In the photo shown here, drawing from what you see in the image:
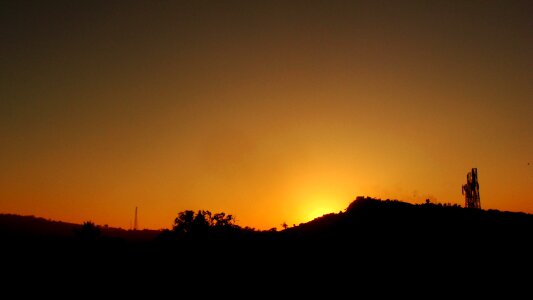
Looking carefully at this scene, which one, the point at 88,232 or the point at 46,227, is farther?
the point at 46,227

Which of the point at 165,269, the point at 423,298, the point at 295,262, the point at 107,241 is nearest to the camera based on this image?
the point at 423,298

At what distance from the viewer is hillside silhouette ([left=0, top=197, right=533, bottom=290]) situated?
31219 millimetres

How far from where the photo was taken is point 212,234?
4750cm

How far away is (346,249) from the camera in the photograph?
35.0 meters

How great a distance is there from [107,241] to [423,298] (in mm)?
35648

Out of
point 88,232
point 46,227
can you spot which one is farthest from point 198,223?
point 46,227

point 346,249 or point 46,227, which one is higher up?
point 46,227

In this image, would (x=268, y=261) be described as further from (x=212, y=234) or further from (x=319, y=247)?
Result: (x=212, y=234)

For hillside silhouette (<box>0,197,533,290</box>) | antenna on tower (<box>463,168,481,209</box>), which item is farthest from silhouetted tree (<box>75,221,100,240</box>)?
antenna on tower (<box>463,168,481,209</box>)

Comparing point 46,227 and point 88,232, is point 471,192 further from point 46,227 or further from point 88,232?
point 46,227

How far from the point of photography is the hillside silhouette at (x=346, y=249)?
102 feet

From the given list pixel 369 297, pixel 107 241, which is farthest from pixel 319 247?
pixel 107 241

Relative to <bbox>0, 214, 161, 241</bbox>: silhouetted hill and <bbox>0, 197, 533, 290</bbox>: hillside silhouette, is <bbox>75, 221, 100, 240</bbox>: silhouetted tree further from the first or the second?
<bbox>0, 214, 161, 241</bbox>: silhouetted hill

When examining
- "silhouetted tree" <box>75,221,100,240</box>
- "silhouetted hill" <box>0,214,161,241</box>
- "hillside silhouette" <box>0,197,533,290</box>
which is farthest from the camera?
"silhouetted hill" <box>0,214,161,241</box>
